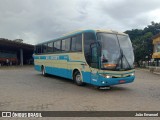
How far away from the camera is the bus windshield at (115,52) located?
10.1m

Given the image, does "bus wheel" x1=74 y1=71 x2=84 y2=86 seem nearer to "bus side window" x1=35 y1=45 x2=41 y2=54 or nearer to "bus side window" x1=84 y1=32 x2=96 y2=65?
"bus side window" x1=84 y1=32 x2=96 y2=65

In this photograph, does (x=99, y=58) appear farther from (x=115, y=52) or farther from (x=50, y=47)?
(x=50, y=47)

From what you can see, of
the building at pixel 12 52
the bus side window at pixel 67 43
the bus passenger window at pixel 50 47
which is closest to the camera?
the bus side window at pixel 67 43

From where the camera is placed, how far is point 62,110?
6746 millimetres

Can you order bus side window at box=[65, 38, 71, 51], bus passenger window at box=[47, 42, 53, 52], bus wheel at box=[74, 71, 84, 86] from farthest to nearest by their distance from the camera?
bus passenger window at box=[47, 42, 53, 52]
bus side window at box=[65, 38, 71, 51]
bus wheel at box=[74, 71, 84, 86]

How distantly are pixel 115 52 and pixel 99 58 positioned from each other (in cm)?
89

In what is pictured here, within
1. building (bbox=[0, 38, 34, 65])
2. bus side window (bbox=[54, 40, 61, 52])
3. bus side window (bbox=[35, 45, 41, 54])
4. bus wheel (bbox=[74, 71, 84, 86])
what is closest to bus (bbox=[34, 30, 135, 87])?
bus wheel (bbox=[74, 71, 84, 86])

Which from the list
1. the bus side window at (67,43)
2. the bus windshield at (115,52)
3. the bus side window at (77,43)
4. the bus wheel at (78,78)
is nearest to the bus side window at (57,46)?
the bus side window at (67,43)

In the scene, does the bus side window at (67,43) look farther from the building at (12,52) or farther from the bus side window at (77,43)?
the building at (12,52)

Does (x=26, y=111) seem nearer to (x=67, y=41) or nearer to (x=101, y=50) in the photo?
(x=101, y=50)

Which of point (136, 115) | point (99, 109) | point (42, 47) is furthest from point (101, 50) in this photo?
point (42, 47)

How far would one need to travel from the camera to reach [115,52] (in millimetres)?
10352

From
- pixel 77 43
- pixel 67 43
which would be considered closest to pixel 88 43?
pixel 77 43

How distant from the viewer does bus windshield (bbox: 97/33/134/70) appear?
10109 mm
